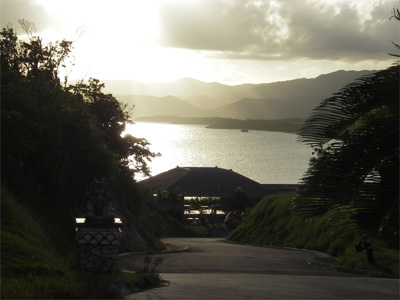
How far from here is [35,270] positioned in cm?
984

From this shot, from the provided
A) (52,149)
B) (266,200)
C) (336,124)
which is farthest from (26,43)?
(336,124)

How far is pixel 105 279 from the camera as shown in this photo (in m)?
10.5

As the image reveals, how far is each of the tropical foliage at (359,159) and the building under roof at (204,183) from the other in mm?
55924

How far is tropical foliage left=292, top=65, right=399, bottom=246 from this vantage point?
778 cm

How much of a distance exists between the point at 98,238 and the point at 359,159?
16.7ft

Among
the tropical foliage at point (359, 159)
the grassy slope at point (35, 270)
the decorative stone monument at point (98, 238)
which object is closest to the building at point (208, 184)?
the grassy slope at point (35, 270)

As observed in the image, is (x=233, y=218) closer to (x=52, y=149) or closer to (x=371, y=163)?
(x=52, y=149)

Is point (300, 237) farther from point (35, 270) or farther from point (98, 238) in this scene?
point (35, 270)

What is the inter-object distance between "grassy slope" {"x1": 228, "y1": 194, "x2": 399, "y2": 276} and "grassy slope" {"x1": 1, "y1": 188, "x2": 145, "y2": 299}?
679 cm

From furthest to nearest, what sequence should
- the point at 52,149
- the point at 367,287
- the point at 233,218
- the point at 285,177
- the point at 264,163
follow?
1. the point at 264,163
2. the point at 285,177
3. the point at 233,218
4. the point at 52,149
5. the point at 367,287

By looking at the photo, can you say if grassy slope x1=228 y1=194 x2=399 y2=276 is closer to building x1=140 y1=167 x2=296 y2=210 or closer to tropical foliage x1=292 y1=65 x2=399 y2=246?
tropical foliage x1=292 y1=65 x2=399 y2=246

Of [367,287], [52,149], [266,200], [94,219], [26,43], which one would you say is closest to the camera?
[94,219]

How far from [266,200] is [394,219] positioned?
2925 cm

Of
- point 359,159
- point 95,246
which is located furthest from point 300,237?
point 359,159
